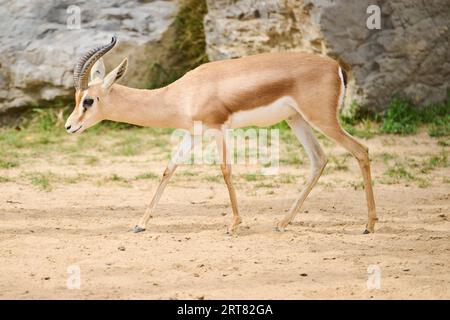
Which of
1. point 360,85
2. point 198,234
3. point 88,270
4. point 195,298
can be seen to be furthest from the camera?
point 360,85

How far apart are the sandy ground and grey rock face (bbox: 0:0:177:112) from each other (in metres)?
3.24

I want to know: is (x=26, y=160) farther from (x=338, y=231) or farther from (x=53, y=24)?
(x=338, y=231)

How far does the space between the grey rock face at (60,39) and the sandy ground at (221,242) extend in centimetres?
324

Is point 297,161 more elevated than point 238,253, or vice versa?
point 238,253

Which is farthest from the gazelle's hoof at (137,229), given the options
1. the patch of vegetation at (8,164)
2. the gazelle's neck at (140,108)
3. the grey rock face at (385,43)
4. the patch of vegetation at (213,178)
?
the grey rock face at (385,43)

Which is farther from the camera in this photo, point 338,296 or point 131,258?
point 131,258

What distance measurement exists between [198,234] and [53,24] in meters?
6.16

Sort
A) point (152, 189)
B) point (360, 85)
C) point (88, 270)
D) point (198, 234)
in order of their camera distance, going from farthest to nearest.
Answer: point (360, 85), point (152, 189), point (198, 234), point (88, 270)

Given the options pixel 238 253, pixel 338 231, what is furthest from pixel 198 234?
pixel 338 231

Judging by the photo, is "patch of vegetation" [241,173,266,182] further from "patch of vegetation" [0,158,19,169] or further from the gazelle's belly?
"patch of vegetation" [0,158,19,169]

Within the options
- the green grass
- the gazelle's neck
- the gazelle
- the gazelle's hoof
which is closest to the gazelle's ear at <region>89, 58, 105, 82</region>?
the gazelle

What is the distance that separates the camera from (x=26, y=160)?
9914 millimetres

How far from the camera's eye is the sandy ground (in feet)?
17.2

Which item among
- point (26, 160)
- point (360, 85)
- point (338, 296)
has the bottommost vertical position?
point (26, 160)
